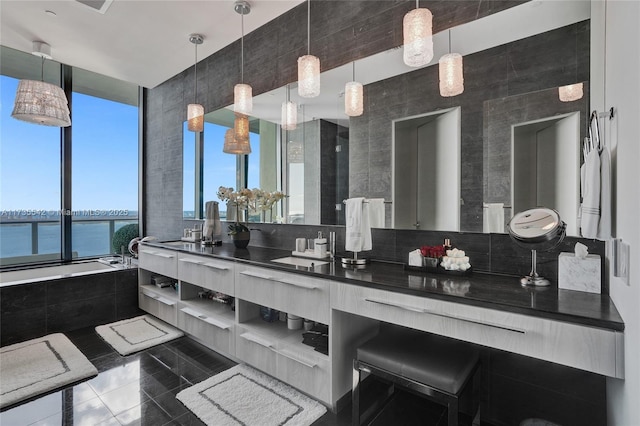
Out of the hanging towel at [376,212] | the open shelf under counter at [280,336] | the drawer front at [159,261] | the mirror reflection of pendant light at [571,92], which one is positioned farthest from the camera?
the drawer front at [159,261]

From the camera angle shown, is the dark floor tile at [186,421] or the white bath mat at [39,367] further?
the white bath mat at [39,367]

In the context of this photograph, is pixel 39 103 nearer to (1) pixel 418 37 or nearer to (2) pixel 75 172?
(2) pixel 75 172

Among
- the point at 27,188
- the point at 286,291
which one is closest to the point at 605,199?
the point at 286,291

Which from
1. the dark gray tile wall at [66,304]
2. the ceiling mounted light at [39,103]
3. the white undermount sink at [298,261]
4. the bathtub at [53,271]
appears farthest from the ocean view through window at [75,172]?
the white undermount sink at [298,261]

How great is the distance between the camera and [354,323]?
1.91 m

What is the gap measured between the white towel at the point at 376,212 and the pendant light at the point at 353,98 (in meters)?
0.67

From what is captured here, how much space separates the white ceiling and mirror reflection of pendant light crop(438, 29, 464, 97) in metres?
1.53

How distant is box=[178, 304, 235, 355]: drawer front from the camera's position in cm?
238

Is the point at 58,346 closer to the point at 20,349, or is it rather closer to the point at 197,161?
the point at 20,349

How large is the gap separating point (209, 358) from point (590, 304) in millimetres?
2543

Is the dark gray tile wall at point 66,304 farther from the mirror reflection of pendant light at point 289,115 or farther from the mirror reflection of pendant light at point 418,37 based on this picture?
the mirror reflection of pendant light at point 418,37

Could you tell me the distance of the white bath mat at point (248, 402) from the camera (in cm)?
177

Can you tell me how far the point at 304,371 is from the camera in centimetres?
191

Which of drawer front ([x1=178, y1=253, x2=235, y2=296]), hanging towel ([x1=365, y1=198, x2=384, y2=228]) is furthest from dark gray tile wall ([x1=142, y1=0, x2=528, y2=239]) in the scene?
drawer front ([x1=178, y1=253, x2=235, y2=296])
